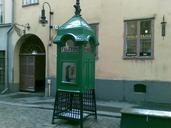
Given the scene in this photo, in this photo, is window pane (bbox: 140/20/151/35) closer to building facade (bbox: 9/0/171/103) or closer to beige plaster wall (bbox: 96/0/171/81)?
building facade (bbox: 9/0/171/103)

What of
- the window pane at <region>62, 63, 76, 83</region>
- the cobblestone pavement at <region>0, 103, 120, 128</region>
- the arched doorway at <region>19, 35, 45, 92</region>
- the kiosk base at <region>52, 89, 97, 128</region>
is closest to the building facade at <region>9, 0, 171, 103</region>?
the arched doorway at <region>19, 35, 45, 92</region>

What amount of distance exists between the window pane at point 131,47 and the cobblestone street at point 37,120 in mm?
3736

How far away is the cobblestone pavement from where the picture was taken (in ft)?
32.6

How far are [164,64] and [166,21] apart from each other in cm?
162

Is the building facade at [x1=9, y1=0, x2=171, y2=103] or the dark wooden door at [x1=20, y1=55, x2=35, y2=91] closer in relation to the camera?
the building facade at [x1=9, y1=0, x2=171, y2=103]

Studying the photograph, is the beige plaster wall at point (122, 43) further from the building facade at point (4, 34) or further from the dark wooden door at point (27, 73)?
the building facade at point (4, 34)

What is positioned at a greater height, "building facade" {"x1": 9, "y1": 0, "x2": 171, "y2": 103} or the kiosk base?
"building facade" {"x1": 9, "y1": 0, "x2": 171, "y2": 103}

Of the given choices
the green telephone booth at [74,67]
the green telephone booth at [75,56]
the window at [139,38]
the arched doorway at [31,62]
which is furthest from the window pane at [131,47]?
the arched doorway at [31,62]

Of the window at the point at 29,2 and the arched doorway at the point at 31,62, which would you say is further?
the arched doorway at the point at 31,62

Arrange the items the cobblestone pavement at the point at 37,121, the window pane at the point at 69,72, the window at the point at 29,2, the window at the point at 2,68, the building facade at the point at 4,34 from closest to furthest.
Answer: the window pane at the point at 69,72 → the cobblestone pavement at the point at 37,121 → the window at the point at 29,2 → the building facade at the point at 4,34 → the window at the point at 2,68

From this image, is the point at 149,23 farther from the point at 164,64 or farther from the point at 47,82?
the point at 47,82

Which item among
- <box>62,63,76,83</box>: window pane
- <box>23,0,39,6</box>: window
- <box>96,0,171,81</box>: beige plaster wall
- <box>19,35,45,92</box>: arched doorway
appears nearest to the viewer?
<box>62,63,76,83</box>: window pane

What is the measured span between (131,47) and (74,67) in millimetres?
4973

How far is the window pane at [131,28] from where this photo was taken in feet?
46.1
